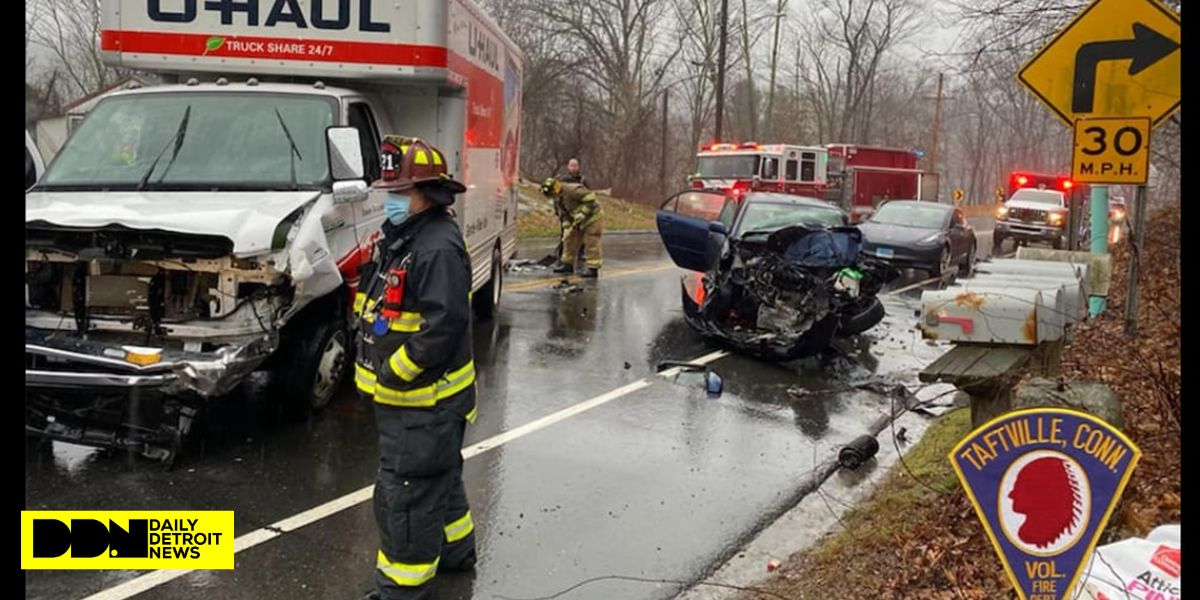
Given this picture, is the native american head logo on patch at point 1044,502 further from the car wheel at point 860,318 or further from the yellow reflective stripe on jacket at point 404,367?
the car wheel at point 860,318

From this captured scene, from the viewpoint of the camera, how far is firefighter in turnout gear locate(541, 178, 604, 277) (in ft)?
45.3

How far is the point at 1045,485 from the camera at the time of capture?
2680 mm

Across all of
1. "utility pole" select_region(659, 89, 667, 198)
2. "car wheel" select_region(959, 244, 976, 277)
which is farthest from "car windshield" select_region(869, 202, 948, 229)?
"utility pole" select_region(659, 89, 667, 198)

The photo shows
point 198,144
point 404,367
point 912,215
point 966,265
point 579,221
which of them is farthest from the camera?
point 966,265

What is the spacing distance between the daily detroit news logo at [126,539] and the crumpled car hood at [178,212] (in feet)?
4.59

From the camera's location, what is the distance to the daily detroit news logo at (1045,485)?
258 cm

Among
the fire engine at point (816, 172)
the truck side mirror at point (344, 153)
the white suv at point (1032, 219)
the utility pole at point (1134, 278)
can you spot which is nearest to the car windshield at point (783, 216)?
the utility pole at point (1134, 278)

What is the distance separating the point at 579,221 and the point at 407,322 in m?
10.2

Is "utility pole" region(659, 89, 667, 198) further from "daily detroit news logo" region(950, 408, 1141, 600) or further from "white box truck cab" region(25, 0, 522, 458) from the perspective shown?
"daily detroit news logo" region(950, 408, 1141, 600)

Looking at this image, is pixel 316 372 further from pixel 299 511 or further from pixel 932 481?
pixel 932 481

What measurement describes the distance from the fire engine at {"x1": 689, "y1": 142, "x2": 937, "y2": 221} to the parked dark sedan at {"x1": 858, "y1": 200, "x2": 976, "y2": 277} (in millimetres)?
5740

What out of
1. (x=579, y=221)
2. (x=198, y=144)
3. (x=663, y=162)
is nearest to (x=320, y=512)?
(x=198, y=144)

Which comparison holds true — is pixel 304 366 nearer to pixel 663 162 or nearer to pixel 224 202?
pixel 224 202

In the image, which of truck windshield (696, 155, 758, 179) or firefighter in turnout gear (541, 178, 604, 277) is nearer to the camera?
firefighter in turnout gear (541, 178, 604, 277)
